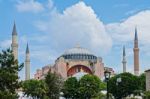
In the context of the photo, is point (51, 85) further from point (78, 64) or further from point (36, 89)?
point (78, 64)

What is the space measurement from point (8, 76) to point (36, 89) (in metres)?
44.0

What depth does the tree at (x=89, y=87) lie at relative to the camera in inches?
3459

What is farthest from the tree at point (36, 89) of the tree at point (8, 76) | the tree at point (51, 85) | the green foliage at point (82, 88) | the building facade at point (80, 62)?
the building facade at point (80, 62)

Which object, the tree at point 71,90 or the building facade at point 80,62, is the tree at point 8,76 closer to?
the tree at point 71,90

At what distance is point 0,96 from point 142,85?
199 feet

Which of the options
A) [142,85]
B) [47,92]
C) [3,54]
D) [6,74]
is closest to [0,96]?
[6,74]

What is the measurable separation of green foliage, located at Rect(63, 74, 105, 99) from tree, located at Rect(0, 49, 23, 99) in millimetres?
45235

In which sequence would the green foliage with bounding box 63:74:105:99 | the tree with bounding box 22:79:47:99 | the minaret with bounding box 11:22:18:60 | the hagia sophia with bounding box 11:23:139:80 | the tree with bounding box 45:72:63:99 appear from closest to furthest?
the tree with bounding box 45:72:63:99 < the tree with bounding box 22:79:47:99 < the green foliage with bounding box 63:74:105:99 < the minaret with bounding box 11:22:18:60 < the hagia sophia with bounding box 11:23:139:80

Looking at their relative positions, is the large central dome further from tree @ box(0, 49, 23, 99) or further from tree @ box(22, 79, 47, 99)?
tree @ box(0, 49, 23, 99)

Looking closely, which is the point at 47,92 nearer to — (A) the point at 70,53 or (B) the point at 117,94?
(B) the point at 117,94

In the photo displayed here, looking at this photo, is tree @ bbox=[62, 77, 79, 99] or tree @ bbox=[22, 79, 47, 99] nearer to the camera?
tree @ bbox=[22, 79, 47, 99]

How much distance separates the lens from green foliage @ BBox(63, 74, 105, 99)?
8838 cm

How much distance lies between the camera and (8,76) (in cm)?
3962

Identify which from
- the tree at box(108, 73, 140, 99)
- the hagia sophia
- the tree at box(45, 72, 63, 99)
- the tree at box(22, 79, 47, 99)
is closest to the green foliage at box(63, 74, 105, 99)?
the tree at box(108, 73, 140, 99)
